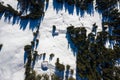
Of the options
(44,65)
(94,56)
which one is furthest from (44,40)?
(94,56)

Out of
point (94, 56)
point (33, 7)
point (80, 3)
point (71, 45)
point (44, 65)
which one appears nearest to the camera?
point (44, 65)

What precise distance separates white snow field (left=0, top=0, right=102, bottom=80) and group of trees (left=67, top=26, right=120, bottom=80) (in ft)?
1.54

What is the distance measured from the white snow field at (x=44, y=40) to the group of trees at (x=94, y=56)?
18.4 inches

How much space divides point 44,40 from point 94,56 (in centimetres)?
290

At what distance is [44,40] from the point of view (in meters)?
14.4

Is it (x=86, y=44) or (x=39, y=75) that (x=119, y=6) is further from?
(x=39, y=75)

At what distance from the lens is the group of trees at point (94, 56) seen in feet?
44.8

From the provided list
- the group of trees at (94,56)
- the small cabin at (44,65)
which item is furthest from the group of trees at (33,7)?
the small cabin at (44,65)

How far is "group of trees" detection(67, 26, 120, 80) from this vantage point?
13.7 meters

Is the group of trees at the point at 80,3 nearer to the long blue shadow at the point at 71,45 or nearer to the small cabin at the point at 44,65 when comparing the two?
the long blue shadow at the point at 71,45

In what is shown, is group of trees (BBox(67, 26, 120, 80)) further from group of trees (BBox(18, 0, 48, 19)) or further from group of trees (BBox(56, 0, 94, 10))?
group of trees (BBox(18, 0, 48, 19))

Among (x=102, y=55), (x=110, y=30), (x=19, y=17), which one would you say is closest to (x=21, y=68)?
(x=19, y=17)

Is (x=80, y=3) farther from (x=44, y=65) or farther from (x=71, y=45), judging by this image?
(x=44, y=65)

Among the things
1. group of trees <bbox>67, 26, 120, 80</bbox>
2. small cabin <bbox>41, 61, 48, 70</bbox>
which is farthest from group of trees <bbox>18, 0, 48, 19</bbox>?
small cabin <bbox>41, 61, 48, 70</bbox>
